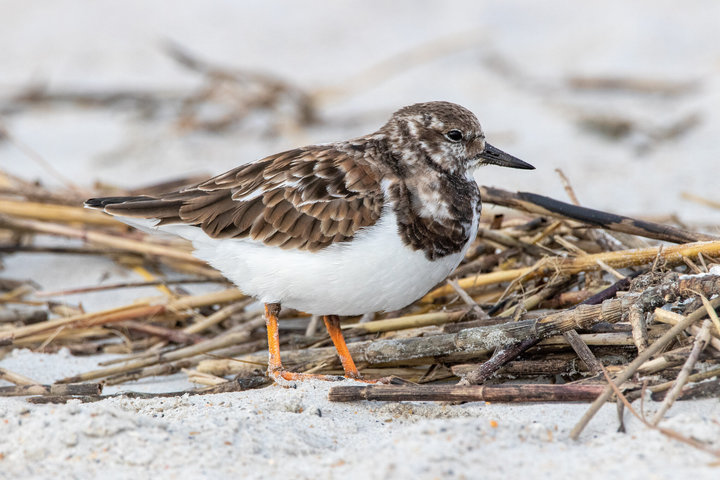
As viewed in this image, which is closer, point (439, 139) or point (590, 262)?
point (439, 139)

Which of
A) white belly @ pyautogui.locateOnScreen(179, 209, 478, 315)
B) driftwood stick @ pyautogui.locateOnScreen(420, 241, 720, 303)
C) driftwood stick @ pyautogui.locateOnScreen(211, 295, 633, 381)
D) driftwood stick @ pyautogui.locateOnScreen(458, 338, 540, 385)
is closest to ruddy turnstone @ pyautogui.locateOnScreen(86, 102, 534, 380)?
white belly @ pyautogui.locateOnScreen(179, 209, 478, 315)

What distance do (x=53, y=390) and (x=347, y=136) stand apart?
13.4 ft

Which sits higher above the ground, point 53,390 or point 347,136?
point 347,136

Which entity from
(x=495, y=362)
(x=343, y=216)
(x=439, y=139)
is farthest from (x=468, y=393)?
(x=439, y=139)

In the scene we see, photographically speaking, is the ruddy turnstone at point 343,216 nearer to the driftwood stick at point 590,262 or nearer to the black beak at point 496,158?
the black beak at point 496,158

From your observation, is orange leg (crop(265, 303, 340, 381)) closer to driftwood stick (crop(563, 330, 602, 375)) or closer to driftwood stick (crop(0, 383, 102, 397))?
driftwood stick (crop(0, 383, 102, 397))

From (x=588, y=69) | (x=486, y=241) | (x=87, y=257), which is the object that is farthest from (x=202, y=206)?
(x=588, y=69)

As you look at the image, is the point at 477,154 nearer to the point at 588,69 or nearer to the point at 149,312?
the point at 149,312

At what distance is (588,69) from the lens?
27.0ft

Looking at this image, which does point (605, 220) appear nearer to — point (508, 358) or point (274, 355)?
point (508, 358)

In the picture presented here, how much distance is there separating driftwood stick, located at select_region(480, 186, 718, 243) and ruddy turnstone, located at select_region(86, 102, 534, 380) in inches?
10.2

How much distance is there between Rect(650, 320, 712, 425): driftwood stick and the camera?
2.43 m

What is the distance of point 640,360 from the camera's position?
2650mm

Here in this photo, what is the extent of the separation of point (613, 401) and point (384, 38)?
7018mm
